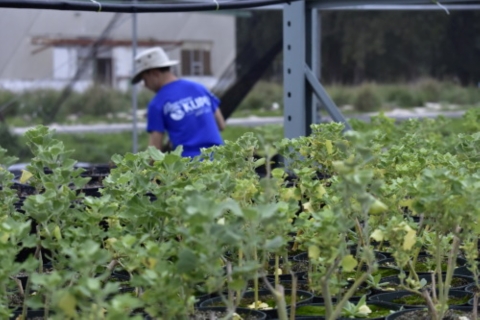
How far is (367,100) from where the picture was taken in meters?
18.6

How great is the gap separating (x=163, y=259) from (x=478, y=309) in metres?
0.76

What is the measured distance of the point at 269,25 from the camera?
8578 mm

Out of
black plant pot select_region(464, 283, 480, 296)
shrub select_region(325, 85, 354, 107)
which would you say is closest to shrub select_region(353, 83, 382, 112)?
shrub select_region(325, 85, 354, 107)

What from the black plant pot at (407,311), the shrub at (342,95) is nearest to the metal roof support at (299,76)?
the black plant pot at (407,311)

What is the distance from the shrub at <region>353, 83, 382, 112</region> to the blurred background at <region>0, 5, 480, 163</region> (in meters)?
0.03

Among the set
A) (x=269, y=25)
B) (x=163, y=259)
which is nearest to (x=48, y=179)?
(x=163, y=259)

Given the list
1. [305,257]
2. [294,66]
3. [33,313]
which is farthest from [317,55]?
[33,313]

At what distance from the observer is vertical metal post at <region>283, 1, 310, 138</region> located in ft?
11.3

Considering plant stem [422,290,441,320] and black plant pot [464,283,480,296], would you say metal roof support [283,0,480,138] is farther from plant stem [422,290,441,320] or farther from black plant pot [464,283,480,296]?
plant stem [422,290,441,320]

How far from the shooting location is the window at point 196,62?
34.8 ft

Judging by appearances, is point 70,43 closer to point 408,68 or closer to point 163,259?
point 163,259

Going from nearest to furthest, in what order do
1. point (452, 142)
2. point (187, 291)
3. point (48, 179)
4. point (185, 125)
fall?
point (187, 291), point (48, 179), point (452, 142), point (185, 125)

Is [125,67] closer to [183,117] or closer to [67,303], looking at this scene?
[183,117]

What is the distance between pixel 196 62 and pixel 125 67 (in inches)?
114
